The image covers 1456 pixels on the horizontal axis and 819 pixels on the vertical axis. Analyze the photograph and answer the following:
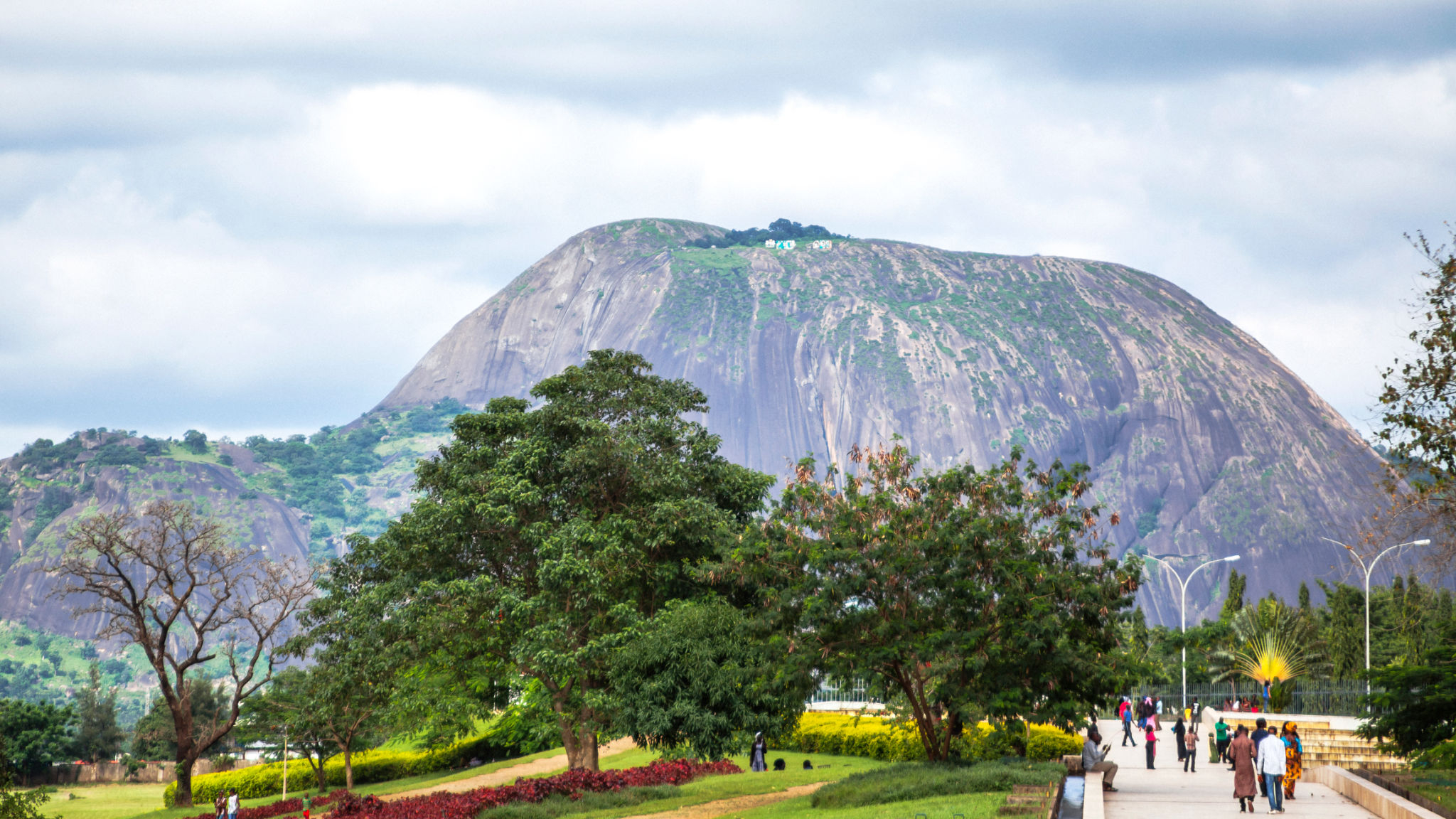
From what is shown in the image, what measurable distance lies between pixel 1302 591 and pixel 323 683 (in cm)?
6415

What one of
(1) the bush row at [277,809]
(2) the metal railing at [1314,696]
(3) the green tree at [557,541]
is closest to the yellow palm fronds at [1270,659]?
(2) the metal railing at [1314,696]

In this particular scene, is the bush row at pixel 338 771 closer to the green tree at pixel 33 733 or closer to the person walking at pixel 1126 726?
the green tree at pixel 33 733

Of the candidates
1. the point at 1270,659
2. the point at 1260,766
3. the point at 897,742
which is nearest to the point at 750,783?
the point at 897,742

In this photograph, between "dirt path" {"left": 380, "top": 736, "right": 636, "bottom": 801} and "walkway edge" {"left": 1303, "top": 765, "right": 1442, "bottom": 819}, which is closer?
"walkway edge" {"left": 1303, "top": 765, "right": 1442, "bottom": 819}

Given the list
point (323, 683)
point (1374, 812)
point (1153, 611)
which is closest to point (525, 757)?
point (323, 683)

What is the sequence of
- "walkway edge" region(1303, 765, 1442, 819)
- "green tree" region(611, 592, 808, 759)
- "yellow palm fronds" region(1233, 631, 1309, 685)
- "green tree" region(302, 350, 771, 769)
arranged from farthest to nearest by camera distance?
1. "yellow palm fronds" region(1233, 631, 1309, 685)
2. "green tree" region(302, 350, 771, 769)
3. "green tree" region(611, 592, 808, 759)
4. "walkway edge" region(1303, 765, 1442, 819)

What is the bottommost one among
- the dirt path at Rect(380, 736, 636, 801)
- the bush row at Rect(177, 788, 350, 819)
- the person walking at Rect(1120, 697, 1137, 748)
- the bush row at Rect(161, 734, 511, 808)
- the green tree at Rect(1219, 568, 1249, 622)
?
the bush row at Rect(161, 734, 511, 808)

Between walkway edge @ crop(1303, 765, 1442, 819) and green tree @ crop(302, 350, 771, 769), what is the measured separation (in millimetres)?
13720

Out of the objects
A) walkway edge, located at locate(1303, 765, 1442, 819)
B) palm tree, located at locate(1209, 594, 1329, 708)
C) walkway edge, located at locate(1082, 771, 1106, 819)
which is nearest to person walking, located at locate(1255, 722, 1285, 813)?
walkway edge, located at locate(1303, 765, 1442, 819)

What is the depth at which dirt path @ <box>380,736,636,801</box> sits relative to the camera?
132 feet

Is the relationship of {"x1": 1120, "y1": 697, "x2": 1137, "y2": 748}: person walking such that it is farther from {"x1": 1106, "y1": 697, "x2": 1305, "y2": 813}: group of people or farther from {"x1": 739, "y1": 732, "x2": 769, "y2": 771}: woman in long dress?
{"x1": 739, "y1": 732, "x2": 769, "y2": 771}: woman in long dress

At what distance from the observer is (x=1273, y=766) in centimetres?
1997

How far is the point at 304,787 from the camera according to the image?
46.8m

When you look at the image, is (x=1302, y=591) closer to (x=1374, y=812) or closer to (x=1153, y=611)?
(x=1374, y=812)
